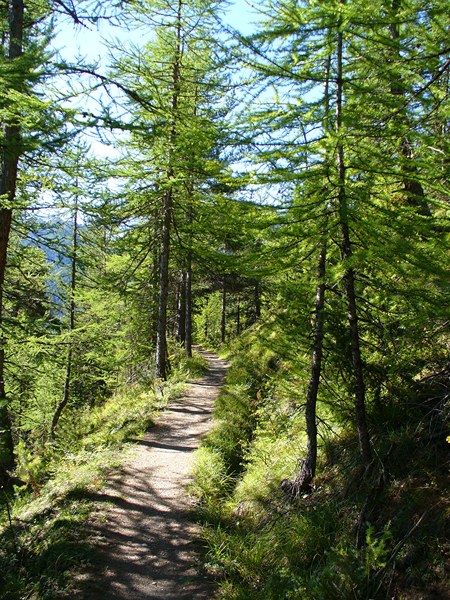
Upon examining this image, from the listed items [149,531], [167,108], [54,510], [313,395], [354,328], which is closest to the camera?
[354,328]

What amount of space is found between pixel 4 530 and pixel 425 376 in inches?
258

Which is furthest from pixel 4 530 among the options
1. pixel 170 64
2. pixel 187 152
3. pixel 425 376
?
pixel 170 64

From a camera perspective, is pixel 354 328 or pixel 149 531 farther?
pixel 149 531

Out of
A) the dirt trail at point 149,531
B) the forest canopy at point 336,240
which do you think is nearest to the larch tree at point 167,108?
the forest canopy at point 336,240

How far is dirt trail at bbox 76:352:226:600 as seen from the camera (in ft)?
16.4

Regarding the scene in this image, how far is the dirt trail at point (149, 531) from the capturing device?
5.01 m

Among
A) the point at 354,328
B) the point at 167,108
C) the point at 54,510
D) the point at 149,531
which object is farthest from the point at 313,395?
the point at 167,108

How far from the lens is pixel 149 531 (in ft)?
20.5

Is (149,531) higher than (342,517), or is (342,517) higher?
(342,517)

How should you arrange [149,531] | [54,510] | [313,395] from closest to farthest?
[313,395], [149,531], [54,510]

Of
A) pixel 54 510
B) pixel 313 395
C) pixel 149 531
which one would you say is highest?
pixel 313 395

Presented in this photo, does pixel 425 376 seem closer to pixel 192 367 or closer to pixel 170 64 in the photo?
pixel 170 64

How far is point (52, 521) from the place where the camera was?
614 centimetres

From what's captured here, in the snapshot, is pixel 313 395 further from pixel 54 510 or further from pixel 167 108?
pixel 167 108
